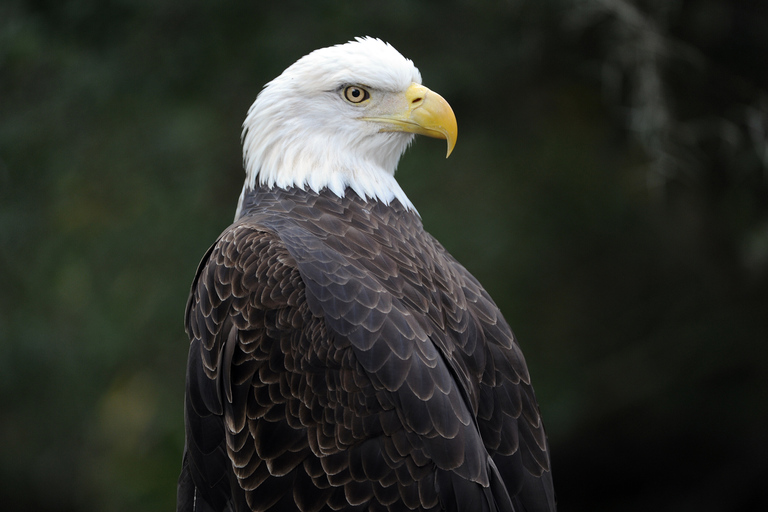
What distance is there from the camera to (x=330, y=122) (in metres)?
2.89

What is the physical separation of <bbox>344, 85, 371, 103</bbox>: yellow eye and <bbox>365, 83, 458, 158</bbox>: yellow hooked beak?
0.07m

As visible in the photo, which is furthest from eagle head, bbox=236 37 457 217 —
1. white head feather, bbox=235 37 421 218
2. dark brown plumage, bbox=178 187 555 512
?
dark brown plumage, bbox=178 187 555 512

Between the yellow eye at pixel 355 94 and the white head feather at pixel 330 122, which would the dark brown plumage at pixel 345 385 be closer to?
the white head feather at pixel 330 122

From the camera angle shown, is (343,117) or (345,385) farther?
(343,117)

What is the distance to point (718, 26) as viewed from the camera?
4.50m

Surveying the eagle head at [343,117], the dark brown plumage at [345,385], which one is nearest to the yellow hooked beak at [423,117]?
the eagle head at [343,117]

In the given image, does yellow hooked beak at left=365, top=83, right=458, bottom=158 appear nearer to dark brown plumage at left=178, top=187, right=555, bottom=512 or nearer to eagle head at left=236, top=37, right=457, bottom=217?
eagle head at left=236, top=37, right=457, bottom=217

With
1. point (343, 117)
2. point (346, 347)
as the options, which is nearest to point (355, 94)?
point (343, 117)

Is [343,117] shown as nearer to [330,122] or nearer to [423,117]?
[330,122]

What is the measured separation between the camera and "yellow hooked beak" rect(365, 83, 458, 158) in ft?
9.29

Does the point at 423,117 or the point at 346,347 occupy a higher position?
the point at 423,117

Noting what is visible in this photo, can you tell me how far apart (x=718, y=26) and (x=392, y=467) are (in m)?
3.38

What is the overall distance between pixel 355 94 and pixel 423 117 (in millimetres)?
245

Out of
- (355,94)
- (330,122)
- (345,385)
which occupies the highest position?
(355,94)
